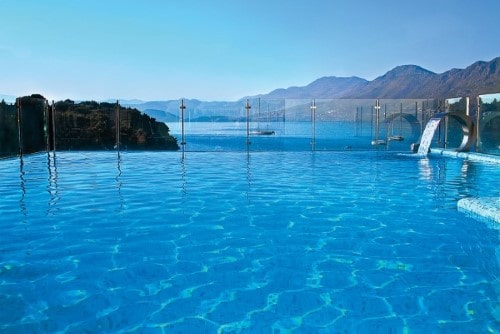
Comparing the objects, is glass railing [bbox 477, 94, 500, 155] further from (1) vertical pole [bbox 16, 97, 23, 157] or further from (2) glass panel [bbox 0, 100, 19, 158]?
(2) glass panel [bbox 0, 100, 19, 158]

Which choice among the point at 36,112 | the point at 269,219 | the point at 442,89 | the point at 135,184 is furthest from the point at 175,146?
the point at 442,89

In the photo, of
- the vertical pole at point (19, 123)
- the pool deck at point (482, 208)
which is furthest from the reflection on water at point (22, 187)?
the pool deck at point (482, 208)

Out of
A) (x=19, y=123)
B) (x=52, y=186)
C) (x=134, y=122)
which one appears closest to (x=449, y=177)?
(x=52, y=186)

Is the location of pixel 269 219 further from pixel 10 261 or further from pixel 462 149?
pixel 462 149

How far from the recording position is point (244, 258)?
14.5ft

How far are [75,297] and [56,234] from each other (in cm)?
199

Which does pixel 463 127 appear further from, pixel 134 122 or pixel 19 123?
pixel 134 122

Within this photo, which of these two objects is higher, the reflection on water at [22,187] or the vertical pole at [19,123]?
the vertical pole at [19,123]

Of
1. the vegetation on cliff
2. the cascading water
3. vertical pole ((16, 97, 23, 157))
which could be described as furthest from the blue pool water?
the cascading water

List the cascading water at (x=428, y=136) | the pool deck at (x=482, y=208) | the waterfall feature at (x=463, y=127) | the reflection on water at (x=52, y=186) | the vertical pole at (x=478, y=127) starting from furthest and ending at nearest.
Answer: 1. the cascading water at (x=428, y=136)
2. the vertical pole at (x=478, y=127)
3. the waterfall feature at (x=463, y=127)
4. the reflection on water at (x=52, y=186)
5. the pool deck at (x=482, y=208)

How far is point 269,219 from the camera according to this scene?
5965mm

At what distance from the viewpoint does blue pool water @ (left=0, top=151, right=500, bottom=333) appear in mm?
3145

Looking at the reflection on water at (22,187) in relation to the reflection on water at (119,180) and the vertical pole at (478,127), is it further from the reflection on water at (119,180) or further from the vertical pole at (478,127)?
the vertical pole at (478,127)

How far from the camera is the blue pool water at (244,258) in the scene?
3.14 meters
